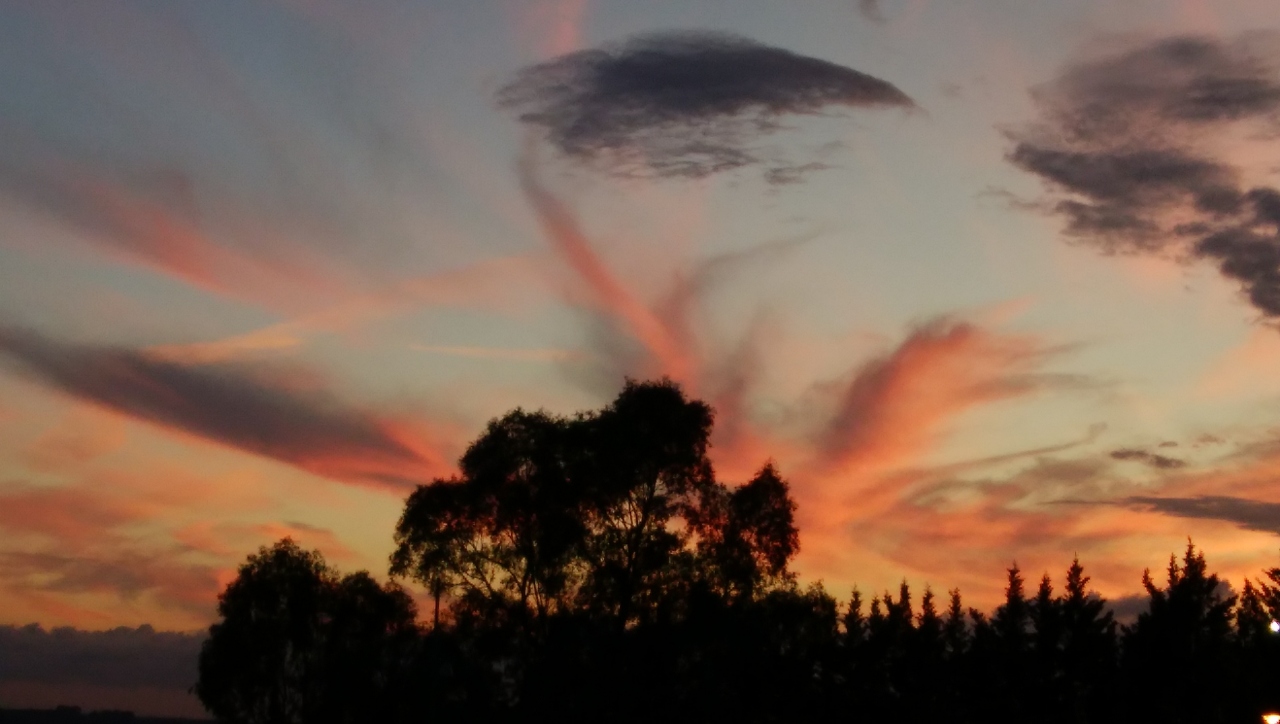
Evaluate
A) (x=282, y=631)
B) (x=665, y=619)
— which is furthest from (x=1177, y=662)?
(x=282, y=631)

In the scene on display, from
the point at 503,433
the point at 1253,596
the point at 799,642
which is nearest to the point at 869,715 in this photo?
the point at 799,642

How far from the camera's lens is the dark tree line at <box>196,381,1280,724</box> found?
8644 centimetres

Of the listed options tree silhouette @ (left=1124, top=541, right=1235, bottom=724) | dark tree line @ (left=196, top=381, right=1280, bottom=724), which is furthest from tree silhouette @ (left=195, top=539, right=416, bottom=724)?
tree silhouette @ (left=1124, top=541, right=1235, bottom=724)

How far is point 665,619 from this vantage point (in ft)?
283

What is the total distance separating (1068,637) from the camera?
96312 mm

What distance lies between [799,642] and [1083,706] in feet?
60.3

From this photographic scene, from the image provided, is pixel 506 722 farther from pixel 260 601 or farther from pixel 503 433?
pixel 260 601

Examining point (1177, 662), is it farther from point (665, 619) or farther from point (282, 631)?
point (282, 631)

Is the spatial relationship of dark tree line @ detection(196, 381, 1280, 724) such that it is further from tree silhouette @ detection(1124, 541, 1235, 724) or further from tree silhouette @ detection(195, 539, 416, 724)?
tree silhouette @ detection(195, 539, 416, 724)

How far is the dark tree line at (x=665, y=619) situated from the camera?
86.4 metres

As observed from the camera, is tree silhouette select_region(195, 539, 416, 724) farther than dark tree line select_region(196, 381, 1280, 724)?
Yes

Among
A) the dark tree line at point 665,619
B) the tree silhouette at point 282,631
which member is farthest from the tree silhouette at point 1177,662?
the tree silhouette at point 282,631

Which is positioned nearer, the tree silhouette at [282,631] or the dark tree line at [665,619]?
the dark tree line at [665,619]

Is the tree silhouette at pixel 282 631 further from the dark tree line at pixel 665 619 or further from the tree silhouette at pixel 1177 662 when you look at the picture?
the tree silhouette at pixel 1177 662
